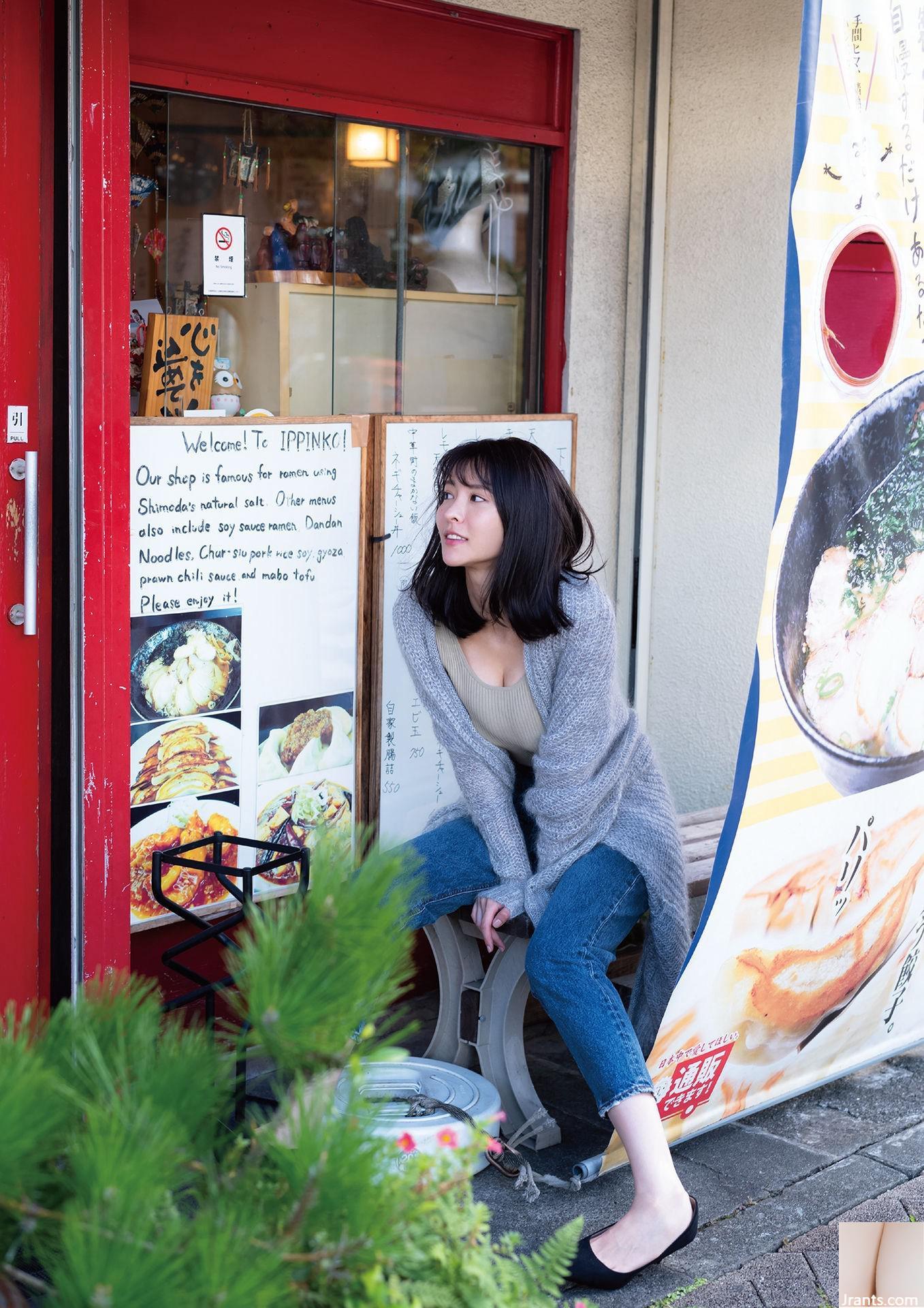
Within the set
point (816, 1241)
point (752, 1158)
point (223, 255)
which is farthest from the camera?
point (223, 255)

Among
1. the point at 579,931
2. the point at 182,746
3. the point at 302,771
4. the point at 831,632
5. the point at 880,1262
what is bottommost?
the point at 880,1262

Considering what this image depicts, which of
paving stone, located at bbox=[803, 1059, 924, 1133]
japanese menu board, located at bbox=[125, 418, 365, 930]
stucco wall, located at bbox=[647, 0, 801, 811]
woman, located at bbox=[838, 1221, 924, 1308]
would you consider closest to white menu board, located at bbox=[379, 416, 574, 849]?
japanese menu board, located at bbox=[125, 418, 365, 930]

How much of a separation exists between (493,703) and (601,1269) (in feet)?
3.79

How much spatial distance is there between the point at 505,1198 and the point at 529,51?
301 cm

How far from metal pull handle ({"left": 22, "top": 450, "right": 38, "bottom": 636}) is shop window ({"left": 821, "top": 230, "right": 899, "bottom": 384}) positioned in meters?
1.62

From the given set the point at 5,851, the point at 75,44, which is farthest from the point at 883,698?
the point at 75,44

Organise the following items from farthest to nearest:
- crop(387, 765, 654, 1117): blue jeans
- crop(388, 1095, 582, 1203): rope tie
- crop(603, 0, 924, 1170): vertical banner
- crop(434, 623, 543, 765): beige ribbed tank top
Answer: crop(434, 623, 543, 765): beige ribbed tank top → crop(388, 1095, 582, 1203): rope tie → crop(387, 765, 654, 1117): blue jeans → crop(603, 0, 924, 1170): vertical banner

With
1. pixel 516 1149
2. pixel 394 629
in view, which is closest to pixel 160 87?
pixel 394 629

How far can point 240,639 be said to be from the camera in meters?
3.54

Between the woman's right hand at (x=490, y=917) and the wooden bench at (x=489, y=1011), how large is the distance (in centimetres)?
5

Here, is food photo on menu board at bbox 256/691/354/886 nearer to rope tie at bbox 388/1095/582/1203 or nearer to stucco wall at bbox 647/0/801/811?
rope tie at bbox 388/1095/582/1203

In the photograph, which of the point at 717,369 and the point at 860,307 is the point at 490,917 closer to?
the point at 860,307

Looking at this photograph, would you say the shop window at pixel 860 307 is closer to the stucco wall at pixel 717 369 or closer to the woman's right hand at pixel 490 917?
the woman's right hand at pixel 490 917

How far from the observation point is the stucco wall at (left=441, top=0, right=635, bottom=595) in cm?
418
